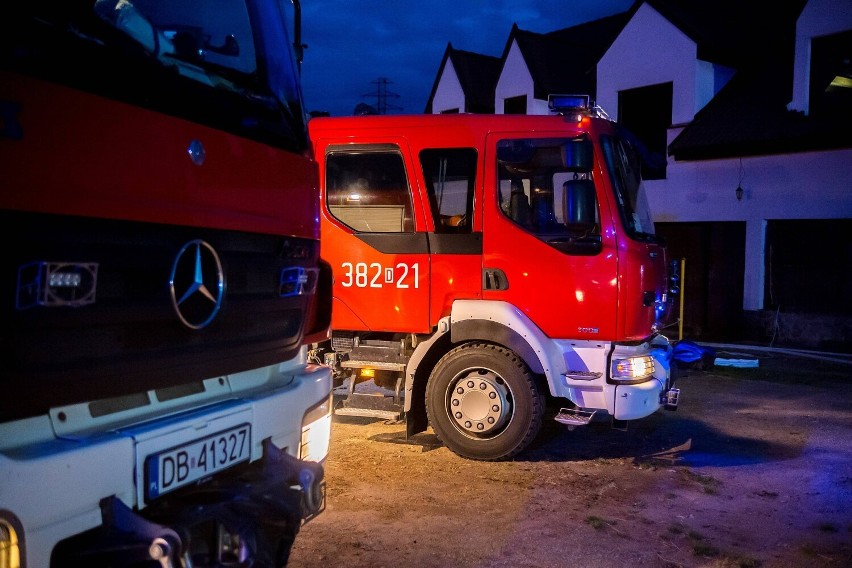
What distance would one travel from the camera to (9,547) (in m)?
2.00

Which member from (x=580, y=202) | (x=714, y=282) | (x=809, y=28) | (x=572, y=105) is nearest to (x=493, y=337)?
(x=580, y=202)

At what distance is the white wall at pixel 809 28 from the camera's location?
12.8 meters

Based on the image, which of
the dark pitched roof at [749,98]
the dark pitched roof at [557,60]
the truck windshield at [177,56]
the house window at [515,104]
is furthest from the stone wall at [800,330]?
the truck windshield at [177,56]

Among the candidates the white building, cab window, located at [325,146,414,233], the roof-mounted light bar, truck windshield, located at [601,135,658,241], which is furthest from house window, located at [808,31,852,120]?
cab window, located at [325,146,414,233]

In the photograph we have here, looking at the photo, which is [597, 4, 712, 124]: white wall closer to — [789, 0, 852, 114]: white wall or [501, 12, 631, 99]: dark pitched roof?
[501, 12, 631, 99]: dark pitched roof

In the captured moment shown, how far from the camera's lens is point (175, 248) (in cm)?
258

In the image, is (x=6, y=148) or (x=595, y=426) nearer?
(x=6, y=148)

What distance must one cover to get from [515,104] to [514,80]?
2.08ft

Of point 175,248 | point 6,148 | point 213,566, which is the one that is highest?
point 6,148

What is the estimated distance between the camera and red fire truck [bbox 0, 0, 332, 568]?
6.81 ft

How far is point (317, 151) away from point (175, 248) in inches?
158

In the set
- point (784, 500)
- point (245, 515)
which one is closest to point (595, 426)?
point (784, 500)

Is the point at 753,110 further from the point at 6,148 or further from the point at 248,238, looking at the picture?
the point at 6,148

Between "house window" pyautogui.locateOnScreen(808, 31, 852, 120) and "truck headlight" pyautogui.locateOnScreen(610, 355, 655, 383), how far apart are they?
920cm
